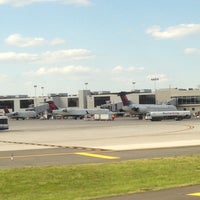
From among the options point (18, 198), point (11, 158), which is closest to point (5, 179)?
point (18, 198)

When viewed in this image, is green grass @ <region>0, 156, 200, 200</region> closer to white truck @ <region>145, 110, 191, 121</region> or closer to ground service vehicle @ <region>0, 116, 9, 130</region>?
ground service vehicle @ <region>0, 116, 9, 130</region>

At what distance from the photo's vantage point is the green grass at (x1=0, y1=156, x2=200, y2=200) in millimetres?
16047

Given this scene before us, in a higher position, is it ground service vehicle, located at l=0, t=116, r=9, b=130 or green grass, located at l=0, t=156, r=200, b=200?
ground service vehicle, located at l=0, t=116, r=9, b=130

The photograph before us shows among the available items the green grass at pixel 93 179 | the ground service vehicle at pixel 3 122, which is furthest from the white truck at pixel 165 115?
the green grass at pixel 93 179

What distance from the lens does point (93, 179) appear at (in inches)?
751

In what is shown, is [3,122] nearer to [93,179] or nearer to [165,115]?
[93,179]

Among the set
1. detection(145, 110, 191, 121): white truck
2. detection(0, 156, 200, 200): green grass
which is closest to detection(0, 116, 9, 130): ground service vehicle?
detection(0, 156, 200, 200): green grass

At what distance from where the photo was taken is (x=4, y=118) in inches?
2788

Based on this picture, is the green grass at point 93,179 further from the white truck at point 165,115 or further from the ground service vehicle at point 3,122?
the white truck at point 165,115

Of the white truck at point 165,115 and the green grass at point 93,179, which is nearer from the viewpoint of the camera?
the green grass at point 93,179

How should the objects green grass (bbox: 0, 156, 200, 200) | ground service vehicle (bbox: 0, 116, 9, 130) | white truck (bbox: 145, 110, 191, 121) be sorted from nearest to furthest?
green grass (bbox: 0, 156, 200, 200), ground service vehicle (bbox: 0, 116, 9, 130), white truck (bbox: 145, 110, 191, 121)

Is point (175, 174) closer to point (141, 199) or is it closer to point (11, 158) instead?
point (141, 199)

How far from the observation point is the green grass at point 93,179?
52.6 ft

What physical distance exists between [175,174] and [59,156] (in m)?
11.9
